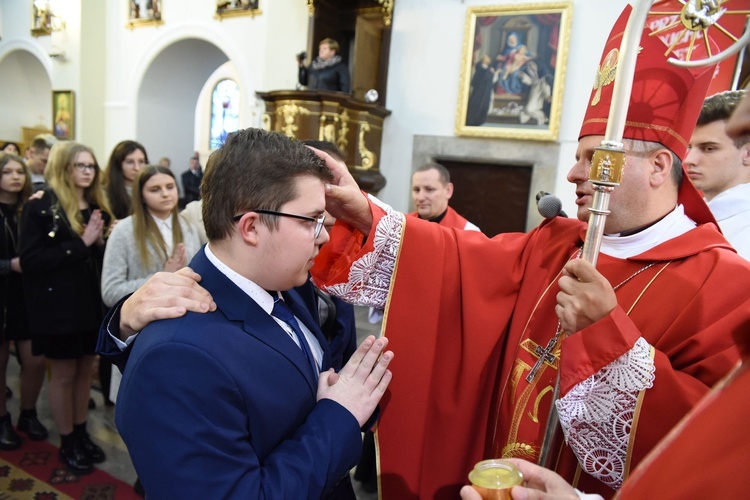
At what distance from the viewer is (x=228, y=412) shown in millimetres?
1026

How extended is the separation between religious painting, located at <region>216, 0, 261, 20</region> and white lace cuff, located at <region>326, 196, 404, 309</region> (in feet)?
25.8

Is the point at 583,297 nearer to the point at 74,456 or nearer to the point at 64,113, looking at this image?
the point at 74,456

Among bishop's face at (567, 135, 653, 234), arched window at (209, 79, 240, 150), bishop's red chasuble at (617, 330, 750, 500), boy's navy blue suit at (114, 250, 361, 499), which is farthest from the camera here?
arched window at (209, 79, 240, 150)

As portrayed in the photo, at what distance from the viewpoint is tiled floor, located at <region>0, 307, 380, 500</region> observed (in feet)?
10.2

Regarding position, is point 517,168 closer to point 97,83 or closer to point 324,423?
point 324,423

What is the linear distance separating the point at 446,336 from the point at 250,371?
747 mm

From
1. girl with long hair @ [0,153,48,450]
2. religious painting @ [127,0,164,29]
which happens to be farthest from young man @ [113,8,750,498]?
religious painting @ [127,0,164,29]

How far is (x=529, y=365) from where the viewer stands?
151 centimetres

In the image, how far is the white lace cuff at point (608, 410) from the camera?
3.76 feet

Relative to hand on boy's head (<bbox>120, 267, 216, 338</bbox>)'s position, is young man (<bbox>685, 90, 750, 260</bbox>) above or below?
above

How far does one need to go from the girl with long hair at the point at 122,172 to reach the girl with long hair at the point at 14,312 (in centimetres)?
53

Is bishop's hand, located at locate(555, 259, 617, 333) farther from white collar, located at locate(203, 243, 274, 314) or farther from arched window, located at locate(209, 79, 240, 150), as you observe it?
arched window, located at locate(209, 79, 240, 150)

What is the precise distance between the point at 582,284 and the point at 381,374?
54 cm

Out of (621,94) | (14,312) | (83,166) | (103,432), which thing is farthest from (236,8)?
(621,94)
